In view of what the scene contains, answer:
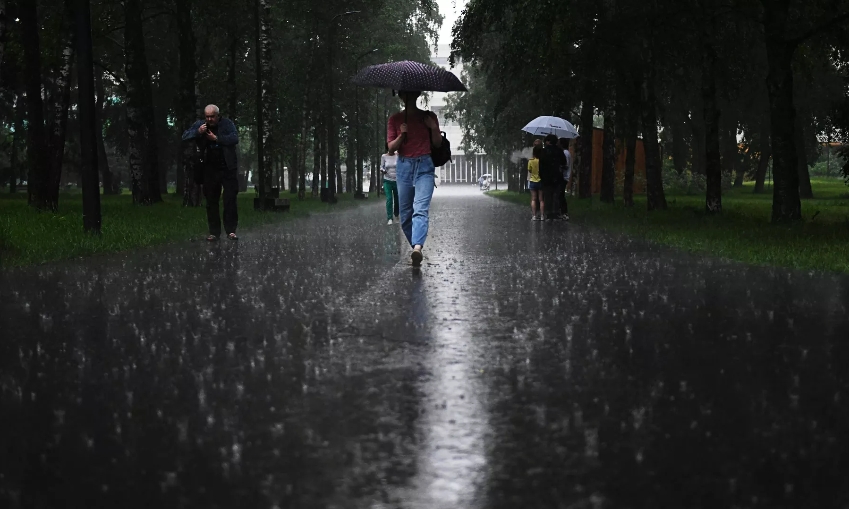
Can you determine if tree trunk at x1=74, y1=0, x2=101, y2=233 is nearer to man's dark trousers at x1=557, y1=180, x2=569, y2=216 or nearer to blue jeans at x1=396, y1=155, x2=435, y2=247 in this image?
blue jeans at x1=396, y1=155, x2=435, y2=247

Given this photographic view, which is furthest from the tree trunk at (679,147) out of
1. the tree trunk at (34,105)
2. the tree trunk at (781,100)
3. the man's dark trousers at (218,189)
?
the man's dark trousers at (218,189)

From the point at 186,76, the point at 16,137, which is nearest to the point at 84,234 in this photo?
the point at 186,76

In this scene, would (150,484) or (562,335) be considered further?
(562,335)

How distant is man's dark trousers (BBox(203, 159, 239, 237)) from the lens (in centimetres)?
1847

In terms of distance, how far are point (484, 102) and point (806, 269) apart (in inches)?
2533

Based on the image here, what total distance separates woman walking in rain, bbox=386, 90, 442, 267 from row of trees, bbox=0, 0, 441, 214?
6.05 metres

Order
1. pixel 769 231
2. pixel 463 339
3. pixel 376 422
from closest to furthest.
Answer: pixel 376 422 < pixel 463 339 < pixel 769 231

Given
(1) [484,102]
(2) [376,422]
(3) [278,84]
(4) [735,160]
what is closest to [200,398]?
(2) [376,422]

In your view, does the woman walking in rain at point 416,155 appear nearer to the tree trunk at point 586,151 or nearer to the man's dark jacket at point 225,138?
the man's dark jacket at point 225,138

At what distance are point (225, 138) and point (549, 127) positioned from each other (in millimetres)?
14222

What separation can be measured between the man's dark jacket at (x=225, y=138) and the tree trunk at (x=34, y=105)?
34.1 feet

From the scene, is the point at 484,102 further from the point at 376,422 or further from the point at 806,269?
the point at 376,422

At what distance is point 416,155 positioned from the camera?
13.8 metres

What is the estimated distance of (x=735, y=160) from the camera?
62312mm
